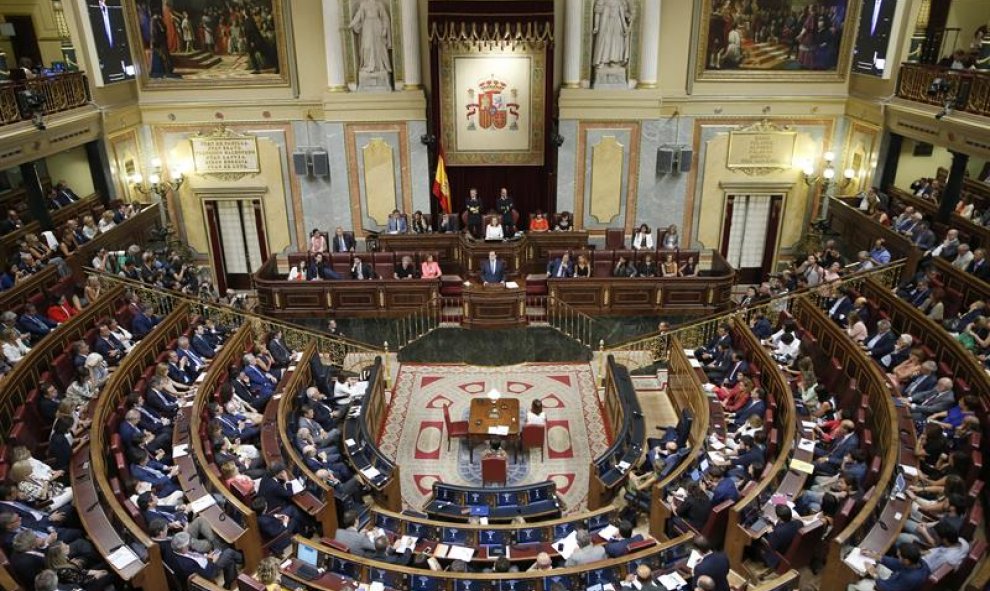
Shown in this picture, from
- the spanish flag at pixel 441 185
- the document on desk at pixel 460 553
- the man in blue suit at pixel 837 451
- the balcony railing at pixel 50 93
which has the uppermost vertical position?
the balcony railing at pixel 50 93

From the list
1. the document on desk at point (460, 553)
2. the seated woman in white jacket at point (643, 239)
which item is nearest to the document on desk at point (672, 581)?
the document on desk at point (460, 553)

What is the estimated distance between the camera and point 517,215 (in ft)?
47.9

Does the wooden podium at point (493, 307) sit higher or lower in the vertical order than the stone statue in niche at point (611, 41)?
lower

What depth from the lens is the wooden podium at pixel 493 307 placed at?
1212 centimetres

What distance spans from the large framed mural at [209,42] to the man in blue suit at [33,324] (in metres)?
6.54

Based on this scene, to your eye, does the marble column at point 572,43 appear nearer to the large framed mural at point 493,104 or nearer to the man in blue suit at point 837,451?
the large framed mural at point 493,104

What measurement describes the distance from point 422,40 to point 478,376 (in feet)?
24.2

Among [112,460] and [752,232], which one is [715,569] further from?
[752,232]

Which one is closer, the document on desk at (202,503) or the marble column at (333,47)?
the document on desk at (202,503)

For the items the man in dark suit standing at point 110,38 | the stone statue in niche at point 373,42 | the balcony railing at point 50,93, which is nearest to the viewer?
the balcony railing at point 50,93

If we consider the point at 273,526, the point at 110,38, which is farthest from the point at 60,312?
the point at 110,38

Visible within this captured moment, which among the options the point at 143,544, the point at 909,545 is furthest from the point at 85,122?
the point at 909,545

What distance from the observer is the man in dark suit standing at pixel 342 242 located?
46.7 feet

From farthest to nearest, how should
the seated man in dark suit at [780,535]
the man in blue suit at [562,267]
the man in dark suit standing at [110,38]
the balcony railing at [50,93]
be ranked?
the man in dark suit standing at [110,38]
the man in blue suit at [562,267]
the balcony railing at [50,93]
the seated man in dark suit at [780,535]
